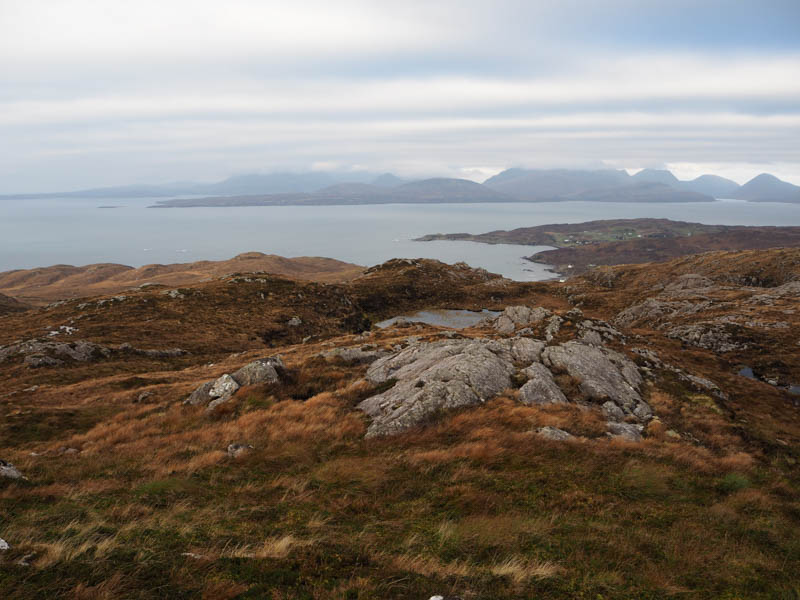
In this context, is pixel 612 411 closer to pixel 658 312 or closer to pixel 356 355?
pixel 356 355

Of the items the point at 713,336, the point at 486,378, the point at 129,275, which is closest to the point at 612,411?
the point at 486,378

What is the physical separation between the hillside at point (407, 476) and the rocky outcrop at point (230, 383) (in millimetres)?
114

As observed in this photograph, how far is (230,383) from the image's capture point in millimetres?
21312

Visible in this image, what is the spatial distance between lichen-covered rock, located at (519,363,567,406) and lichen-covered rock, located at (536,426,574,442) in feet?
9.70

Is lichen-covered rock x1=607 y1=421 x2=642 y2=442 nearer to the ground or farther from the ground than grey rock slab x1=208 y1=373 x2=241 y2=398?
nearer to the ground

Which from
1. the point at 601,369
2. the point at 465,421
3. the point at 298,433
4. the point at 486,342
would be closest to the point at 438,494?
the point at 465,421

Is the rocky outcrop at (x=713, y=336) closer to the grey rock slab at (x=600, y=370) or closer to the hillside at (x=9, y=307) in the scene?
the grey rock slab at (x=600, y=370)

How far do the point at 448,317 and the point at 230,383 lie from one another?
56.0m

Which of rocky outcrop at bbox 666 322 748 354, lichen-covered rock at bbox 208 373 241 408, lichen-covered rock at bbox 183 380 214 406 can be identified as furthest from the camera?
rocky outcrop at bbox 666 322 748 354

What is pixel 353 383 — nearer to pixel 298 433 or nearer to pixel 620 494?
pixel 298 433

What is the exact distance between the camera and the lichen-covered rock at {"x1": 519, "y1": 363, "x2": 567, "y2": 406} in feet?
64.0

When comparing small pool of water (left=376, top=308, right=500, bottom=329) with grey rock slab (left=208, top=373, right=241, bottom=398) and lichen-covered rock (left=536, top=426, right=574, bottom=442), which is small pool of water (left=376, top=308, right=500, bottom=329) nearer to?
grey rock slab (left=208, top=373, right=241, bottom=398)

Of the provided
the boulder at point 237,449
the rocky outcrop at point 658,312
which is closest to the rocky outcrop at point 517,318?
the rocky outcrop at point 658,312

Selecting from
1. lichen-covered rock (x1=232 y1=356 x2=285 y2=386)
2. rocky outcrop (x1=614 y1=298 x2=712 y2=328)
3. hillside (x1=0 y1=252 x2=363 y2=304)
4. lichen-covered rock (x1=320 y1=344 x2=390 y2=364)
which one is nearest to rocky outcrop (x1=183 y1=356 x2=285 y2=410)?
lichen-covered rock (x1=232 y1=356 x2=285 y2=386)
